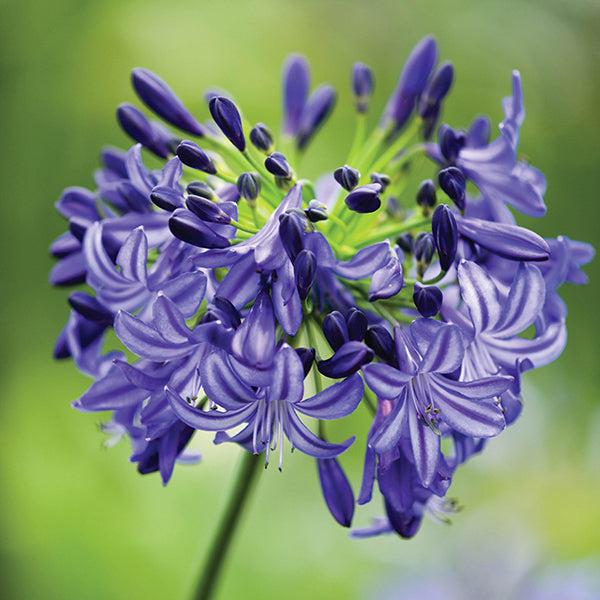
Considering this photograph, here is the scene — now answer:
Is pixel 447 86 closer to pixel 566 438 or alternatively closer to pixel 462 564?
pixel 462 564

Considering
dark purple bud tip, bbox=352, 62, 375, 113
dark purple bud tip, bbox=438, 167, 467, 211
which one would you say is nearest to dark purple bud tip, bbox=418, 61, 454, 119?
dark purple bud tip, bbox=352, 62, 375, 113

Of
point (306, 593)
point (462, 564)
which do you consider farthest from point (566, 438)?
point (306, 593)

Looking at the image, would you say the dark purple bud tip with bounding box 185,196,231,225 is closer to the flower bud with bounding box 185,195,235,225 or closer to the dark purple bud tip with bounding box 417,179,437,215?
the flower bud with bounding box 185,195,235,225

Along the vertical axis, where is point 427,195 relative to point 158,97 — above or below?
above

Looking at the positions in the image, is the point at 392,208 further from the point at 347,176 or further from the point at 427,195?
the point at 347,176

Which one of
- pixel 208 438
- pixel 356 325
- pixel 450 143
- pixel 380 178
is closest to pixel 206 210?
pixel 356 325

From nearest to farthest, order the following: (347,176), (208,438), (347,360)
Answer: (347,360) → (347,176) → (208,438)

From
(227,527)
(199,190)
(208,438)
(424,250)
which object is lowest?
(208,438)
